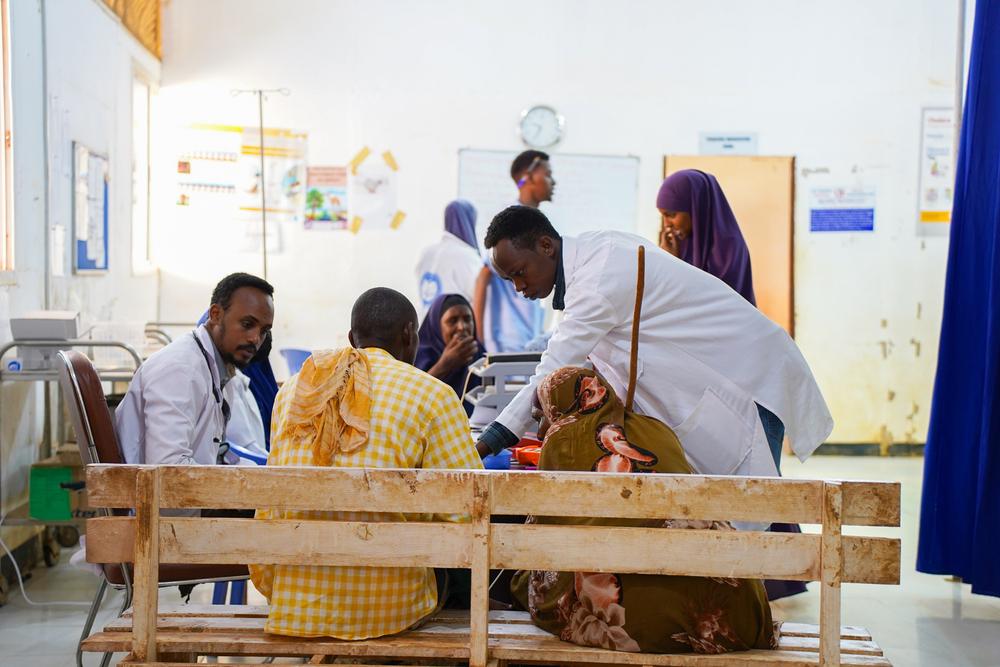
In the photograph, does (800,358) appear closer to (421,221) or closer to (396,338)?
(396,338)

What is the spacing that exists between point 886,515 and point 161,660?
134 cm

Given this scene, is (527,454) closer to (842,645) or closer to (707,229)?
(842,645)

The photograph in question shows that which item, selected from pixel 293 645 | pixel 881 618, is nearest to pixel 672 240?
pixel 881 618

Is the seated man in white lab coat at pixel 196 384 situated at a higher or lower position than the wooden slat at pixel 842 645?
higher

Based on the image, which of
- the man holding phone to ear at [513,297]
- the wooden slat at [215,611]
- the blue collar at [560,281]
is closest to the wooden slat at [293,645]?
the wooden slat at [215,611]

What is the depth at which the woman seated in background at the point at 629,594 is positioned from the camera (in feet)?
6.56

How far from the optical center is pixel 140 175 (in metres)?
6.94

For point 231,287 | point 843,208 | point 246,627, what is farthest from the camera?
point 843,208

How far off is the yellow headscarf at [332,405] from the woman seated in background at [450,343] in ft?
6.87

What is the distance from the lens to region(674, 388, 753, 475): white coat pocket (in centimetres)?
258

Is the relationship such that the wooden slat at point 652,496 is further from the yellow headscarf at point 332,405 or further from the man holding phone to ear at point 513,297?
the man holding phone to ear at point 513,297

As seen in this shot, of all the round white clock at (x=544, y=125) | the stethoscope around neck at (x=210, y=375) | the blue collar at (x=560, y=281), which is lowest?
the stethoscope around neck at (x=210, y=375)

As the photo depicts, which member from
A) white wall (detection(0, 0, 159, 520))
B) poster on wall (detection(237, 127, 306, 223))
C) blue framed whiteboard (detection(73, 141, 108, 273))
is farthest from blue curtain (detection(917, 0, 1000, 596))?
poster on wall (detection(237, 127, 306, 223))

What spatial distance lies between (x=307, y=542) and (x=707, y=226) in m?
2.18
